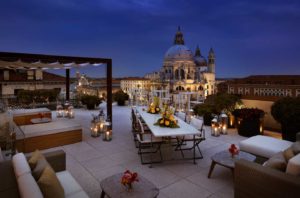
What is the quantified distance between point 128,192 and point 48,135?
3750 millimetres

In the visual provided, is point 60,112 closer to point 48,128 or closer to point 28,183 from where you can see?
point 48,128

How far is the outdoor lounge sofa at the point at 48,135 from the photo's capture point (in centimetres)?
517

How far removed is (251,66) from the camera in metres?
57.6

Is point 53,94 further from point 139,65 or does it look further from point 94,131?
point 139,65

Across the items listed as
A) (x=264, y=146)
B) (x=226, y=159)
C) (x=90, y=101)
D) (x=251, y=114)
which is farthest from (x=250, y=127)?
(x=90, y=101)

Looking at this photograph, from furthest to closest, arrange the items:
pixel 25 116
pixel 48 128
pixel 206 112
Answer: pixel 206 112
pixel 25 116
pixel 48 128

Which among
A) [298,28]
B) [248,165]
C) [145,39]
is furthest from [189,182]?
[145,39]

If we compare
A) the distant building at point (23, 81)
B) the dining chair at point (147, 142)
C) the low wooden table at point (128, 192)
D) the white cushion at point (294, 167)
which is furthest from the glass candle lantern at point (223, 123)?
the distant building at point (23, 81)

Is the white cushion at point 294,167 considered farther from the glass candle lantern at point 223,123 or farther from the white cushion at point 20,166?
the glass candle lantern at point 223,123

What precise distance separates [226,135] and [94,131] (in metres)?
3.93

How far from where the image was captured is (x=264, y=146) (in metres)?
4.09

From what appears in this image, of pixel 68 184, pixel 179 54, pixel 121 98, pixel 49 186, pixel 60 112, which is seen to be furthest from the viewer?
pixel 179 54

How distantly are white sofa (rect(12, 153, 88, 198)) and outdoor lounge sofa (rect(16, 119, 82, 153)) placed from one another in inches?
102

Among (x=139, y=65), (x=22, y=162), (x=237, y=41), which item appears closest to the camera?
(x=22, y=162)
